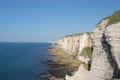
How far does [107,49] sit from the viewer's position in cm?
2391

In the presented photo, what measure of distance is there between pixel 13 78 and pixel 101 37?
3175 cm

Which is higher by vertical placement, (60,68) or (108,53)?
(108,53)

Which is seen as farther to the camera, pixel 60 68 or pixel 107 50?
pixel 60 68

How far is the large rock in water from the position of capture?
2097 centimetres

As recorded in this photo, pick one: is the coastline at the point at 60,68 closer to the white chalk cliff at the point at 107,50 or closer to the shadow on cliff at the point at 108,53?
the white chalk cliff at the point at 107,50

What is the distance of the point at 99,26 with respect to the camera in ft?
83.6

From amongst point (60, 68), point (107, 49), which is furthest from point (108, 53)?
point (60, 68)

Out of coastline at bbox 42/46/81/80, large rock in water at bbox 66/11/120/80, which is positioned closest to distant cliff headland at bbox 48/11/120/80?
large rock in water at bbox 66/11/120/80

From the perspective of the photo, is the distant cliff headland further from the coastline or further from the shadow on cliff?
the coastline

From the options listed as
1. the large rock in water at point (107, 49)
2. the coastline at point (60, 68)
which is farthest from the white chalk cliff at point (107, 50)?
the coastline at point (60, 68)

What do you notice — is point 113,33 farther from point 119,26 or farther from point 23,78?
point 23,78

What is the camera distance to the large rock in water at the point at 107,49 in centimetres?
2097

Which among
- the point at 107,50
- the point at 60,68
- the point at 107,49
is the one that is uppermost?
the point at 107,49

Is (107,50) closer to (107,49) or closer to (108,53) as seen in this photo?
(107,49)
